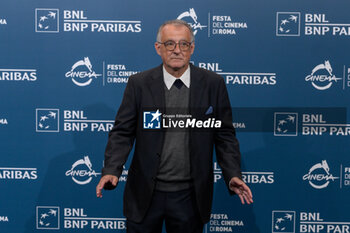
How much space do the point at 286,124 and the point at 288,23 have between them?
2.59ft

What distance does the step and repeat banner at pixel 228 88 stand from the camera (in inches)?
130

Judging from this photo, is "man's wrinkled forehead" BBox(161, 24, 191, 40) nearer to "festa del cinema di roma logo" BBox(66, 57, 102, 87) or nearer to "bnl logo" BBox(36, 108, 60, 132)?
"festa del cinema di roma logo" BBox(66, 57, 102, 87)

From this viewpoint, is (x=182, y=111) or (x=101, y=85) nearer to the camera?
(x=182, y=111)

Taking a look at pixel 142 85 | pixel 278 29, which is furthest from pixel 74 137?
pixel 278 29

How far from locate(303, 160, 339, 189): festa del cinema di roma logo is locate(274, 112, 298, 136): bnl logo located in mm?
319

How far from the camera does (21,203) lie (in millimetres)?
3494

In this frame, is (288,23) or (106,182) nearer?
(106,182)

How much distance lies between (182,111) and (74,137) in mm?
1447

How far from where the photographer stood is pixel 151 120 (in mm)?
2250

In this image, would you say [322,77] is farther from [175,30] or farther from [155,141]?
[155,141]

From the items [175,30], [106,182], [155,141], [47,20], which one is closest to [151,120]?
[155,141]

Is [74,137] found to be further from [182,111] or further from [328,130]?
[328,130]

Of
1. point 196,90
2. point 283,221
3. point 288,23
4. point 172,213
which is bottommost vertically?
point 283,221

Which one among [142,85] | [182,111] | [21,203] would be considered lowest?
[21,203]
